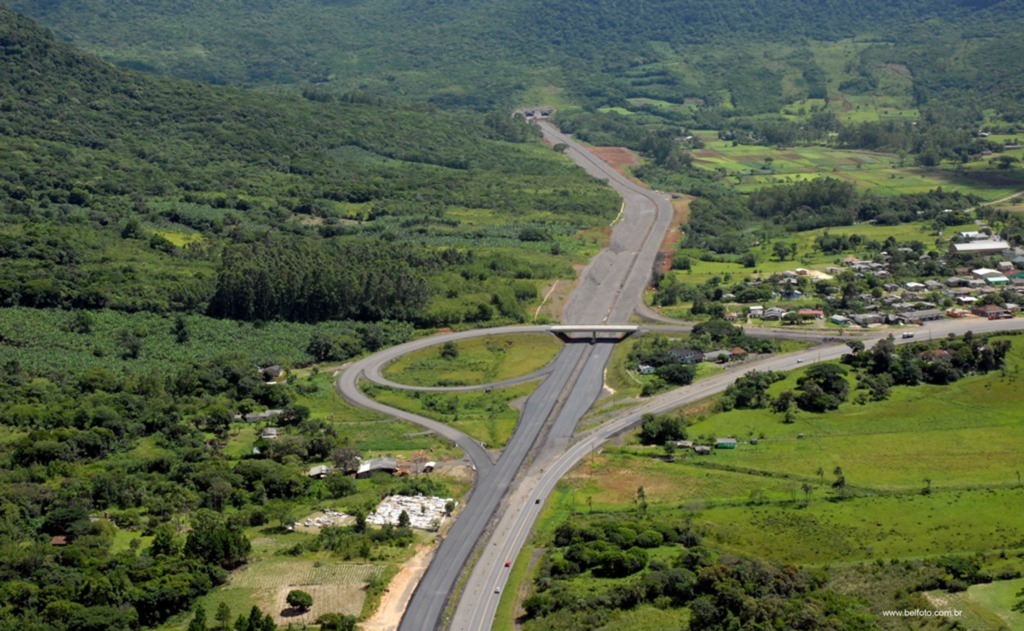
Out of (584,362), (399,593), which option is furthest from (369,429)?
(399,593)

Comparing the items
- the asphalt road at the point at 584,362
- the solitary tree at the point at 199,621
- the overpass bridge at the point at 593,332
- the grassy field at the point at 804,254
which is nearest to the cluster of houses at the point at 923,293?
the grassy field at the point at 804,254

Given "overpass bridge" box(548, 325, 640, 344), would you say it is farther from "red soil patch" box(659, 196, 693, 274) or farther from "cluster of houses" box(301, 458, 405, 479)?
"cluster of houses" box(301, 458, 405, 479)

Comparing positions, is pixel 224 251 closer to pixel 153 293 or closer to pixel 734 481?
pixel 153 293

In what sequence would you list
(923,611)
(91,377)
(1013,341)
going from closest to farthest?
(923,611) < (91,377) < (1013,341)

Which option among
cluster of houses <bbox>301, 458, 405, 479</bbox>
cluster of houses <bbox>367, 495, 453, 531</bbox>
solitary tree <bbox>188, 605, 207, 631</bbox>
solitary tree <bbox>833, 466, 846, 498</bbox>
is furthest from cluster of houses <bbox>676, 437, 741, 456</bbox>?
solitary tree <bbox>188, 605, 207, 631</bbox>

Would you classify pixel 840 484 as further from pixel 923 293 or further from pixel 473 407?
pixel 923 293

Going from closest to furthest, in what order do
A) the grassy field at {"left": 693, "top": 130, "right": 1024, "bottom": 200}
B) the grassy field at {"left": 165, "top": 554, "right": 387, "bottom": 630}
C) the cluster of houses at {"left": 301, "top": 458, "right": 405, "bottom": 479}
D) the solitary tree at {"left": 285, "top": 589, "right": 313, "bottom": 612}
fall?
the solitary tree at {"left": 285, "top": 589, "right": 313, "bottom": 612}, the grassy field at {"left": 165, "top": 554, "right": 387, "bottom": 630}, the cluster of houses at {"left": 301, "top": 458, "right": 405, "bottom": 479}, the grassy field at {"left": 693, "top": 130, "right": 1024, "bottom": 200}

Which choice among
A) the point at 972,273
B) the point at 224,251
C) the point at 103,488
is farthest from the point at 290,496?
the point at 972,273
